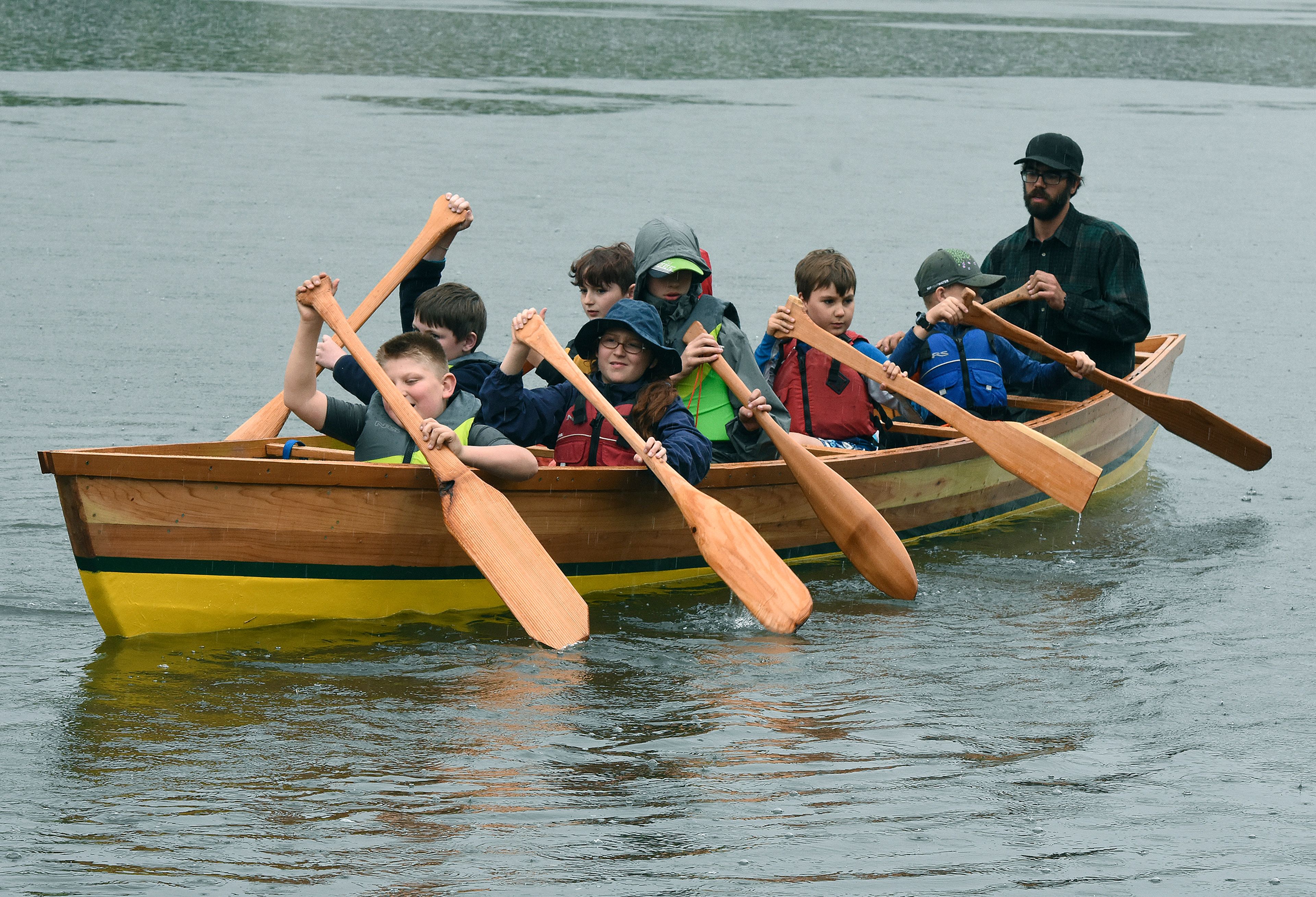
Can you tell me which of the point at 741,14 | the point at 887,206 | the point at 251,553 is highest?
the point at 741,14

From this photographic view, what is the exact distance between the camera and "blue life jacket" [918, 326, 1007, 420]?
8.35 metres

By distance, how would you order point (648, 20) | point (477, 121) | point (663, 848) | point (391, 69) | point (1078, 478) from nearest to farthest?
1. point (663, 848)
2. point (1078, 478)
3. point (477, 121)
4. point (391, 69)
5. point (648, 20)

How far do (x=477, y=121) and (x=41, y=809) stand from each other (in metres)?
19.5

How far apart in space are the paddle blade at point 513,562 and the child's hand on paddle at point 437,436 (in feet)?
0.39

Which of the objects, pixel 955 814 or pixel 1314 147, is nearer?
pixel 955 814

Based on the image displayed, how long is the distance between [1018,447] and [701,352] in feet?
6.02

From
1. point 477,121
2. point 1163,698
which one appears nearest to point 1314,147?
point 477,121

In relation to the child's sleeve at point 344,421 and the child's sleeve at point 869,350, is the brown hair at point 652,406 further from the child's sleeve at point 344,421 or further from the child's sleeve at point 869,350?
the child's sleeve at point 869,350

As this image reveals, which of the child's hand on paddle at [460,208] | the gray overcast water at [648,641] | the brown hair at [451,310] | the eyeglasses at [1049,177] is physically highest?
the eyeglasses at [1049,177]

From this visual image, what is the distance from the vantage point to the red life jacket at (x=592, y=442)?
680cm

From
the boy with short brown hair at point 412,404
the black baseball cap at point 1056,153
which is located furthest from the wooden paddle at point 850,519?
the black baseball cap at point 1056,153

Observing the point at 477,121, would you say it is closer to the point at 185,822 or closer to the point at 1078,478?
the point at 1078,478

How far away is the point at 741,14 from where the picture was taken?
4606 centimetres

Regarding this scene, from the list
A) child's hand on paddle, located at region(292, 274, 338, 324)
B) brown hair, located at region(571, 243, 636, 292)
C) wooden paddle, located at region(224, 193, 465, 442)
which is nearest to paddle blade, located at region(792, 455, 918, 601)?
brown hair, located at region(571, 243, 636, 292)
